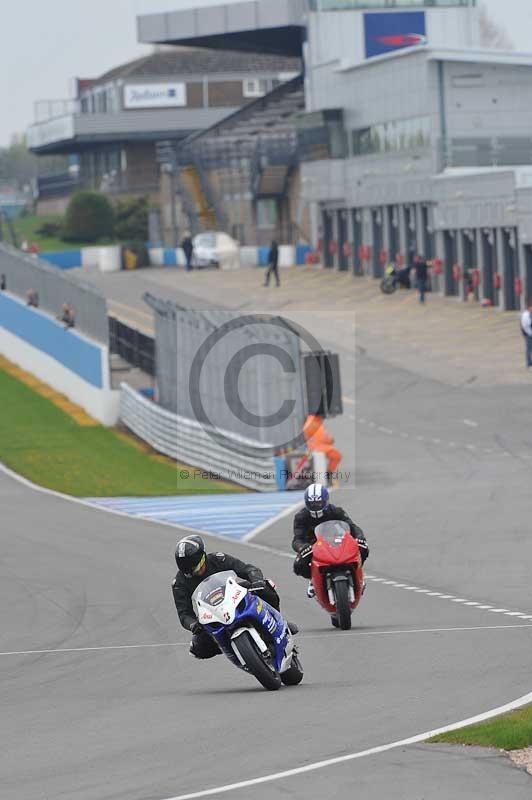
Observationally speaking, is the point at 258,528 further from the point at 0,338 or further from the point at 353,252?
the point at 353,252

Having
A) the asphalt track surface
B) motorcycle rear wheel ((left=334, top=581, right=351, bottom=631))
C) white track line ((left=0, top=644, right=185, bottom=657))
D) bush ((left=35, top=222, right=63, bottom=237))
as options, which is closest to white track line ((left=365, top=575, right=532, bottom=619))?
the asphalt track surface

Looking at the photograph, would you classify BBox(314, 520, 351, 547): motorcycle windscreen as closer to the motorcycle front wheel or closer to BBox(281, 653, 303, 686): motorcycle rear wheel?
BBox(281, 653, 303, 686): motorcycle rear wheel

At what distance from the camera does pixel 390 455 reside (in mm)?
31656

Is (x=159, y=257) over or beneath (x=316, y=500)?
over

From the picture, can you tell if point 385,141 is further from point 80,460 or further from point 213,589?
point 213,589

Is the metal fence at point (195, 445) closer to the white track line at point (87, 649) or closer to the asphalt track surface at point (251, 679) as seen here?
the asphalt track surface at point (251, 679)

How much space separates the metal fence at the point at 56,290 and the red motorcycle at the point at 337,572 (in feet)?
82.9

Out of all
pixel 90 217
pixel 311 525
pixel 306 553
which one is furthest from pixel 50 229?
pixel 306 553

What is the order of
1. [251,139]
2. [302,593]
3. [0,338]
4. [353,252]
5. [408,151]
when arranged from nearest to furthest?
1. [302,593]
2. [0,338]
3. [408,151]
4. [353,252]
5. [251,139]

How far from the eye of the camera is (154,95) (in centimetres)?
10875

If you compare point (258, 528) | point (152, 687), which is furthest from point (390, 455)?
point (152, 687)

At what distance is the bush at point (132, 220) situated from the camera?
95.2 m

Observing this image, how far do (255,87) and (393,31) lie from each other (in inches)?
1672

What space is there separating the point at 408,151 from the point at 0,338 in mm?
17423
